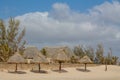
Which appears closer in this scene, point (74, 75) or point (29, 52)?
point (74, 75)

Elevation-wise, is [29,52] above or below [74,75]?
above

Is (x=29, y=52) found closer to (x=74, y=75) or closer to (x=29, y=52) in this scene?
(x=29, y=52)

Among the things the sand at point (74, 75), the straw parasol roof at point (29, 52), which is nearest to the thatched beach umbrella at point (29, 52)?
the straw parasol roof at point (29, 52)

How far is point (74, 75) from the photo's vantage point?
39.0 meters

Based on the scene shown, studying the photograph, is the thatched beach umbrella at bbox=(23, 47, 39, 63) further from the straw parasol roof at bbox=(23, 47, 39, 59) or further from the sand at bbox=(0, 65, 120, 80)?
the sand at bbox=(0, 65, 120, 80)

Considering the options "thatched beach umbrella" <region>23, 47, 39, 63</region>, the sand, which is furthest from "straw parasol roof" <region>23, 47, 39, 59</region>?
the sand

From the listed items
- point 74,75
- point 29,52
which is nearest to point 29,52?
point 29,52

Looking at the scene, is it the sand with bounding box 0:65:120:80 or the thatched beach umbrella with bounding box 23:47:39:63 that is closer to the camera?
the sand with bounding box 0:65:120:80

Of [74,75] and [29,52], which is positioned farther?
[29,52]

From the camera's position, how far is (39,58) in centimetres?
3797

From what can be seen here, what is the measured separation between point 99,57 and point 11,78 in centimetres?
3664

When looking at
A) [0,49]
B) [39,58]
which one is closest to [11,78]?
[39,58]

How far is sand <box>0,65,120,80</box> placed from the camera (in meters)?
33.8

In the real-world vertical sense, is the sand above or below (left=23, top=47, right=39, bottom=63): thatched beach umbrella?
below
